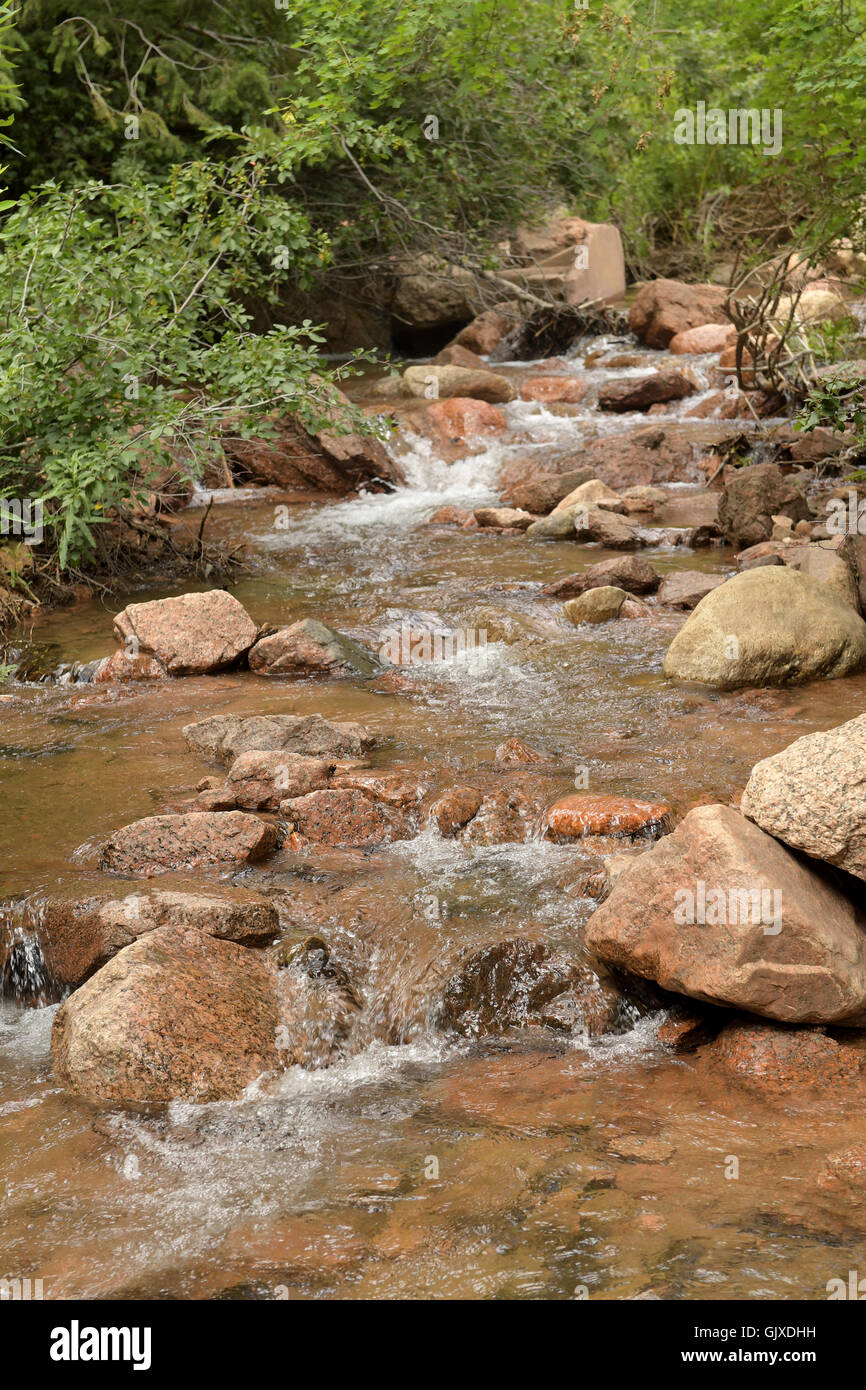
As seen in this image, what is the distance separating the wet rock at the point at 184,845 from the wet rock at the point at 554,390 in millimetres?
11263

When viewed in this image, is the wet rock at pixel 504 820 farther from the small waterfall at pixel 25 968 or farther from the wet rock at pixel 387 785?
the small waterfall at pixel 25 968

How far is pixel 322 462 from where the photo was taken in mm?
13242

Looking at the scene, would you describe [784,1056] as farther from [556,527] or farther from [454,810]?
[556,527]

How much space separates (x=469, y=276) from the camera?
1805 centimetres

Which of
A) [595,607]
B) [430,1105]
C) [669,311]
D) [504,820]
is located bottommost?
[430,1105]

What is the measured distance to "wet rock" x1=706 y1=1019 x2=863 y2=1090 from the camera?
4238mm

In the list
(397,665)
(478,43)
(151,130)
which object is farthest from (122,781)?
(478,43)

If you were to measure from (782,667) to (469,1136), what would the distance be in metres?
4.30

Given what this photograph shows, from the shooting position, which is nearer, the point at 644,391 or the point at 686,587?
the point at 686,587

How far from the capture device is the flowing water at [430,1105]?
3416 mm

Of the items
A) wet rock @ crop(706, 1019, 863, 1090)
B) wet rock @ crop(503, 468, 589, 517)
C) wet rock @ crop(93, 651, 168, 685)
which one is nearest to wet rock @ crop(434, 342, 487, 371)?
wet rock @ crop(503, 468, 589, 517)

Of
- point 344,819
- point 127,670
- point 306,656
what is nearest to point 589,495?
point 306,656

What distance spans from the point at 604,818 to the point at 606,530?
219 inches

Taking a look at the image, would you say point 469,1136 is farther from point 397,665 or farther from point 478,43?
point 478,43
